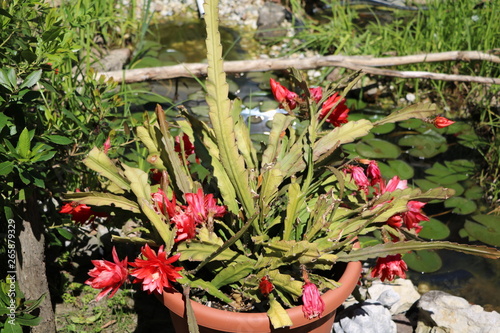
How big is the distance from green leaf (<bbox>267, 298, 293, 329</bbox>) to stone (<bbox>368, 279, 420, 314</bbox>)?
A: 92 cm

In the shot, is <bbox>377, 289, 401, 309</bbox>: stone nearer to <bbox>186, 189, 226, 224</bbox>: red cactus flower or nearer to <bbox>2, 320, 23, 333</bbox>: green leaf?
<bbox>186, 189, 226, 224</bbox>: red cactus flower

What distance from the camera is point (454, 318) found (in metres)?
2.31

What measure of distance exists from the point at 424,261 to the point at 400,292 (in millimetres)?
379

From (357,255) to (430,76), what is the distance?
2.10m

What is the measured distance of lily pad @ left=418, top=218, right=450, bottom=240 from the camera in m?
2.99

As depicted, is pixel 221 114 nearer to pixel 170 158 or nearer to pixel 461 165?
pixel 170 158

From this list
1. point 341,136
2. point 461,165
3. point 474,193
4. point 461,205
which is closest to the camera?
point 341,136

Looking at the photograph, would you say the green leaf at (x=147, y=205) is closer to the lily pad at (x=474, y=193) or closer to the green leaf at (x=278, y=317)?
the green leaf at (x=278, y=317)

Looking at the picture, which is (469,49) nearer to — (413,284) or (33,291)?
(413,284)

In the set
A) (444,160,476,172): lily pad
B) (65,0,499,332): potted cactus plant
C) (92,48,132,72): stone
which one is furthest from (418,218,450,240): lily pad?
(92,48,132,72): stone

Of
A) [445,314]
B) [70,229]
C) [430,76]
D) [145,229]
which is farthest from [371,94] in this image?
[145,229]

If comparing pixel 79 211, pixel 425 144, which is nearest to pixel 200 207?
pixel 79 211

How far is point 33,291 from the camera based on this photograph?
2.05 m

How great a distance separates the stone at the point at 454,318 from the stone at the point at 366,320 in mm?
147
